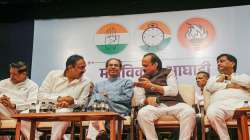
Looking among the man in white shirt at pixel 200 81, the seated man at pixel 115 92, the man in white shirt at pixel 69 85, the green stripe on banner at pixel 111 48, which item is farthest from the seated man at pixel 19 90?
the man in white shirt at pixel 200 81

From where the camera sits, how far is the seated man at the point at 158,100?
3848mm

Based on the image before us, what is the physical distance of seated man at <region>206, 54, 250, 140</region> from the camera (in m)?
3.77

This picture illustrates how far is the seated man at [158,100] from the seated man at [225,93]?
232 millimetres

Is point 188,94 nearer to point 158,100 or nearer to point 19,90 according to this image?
point 158,100

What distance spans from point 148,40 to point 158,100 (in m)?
1.44

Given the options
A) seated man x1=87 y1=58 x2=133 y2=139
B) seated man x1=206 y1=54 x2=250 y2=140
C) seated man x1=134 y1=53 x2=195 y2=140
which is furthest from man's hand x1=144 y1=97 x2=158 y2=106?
seated man x1=206 y1=54 x2=250 y2=140

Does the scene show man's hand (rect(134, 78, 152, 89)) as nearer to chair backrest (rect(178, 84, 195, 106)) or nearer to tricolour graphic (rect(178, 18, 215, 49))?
Result: chair backrest (rect(178, 84, 195, 106))

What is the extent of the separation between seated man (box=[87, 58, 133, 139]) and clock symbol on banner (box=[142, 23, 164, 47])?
92 centimetres

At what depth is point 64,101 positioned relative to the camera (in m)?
4.02

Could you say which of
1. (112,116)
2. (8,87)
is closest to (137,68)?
(8,87)

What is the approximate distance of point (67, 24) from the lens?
5746 mm

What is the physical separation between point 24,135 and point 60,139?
0.45m

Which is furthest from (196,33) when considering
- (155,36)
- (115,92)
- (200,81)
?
(115,92)

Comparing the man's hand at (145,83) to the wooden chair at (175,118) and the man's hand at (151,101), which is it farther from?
the wooden chair at (175,118)
